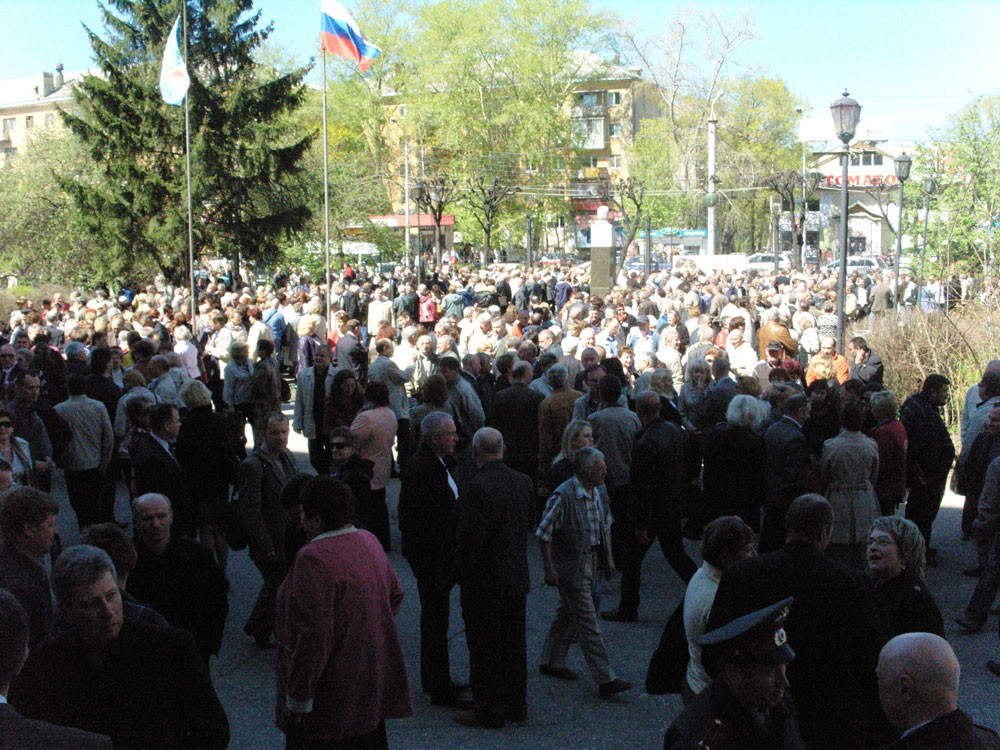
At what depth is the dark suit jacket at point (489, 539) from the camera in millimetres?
5625

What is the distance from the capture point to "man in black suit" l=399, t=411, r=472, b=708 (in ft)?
20.0

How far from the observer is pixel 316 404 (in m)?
11.0

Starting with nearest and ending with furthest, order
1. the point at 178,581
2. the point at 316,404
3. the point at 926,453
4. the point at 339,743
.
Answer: the point at 339,743, the point at 178,581, the point at 926,453, the point at 316,404

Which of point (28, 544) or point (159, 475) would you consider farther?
point (159, 475)

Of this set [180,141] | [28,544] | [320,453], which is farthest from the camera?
[180,141]

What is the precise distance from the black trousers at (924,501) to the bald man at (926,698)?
627cm

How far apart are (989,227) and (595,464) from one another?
2217 centimetres

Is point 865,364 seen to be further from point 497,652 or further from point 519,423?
point 497,652

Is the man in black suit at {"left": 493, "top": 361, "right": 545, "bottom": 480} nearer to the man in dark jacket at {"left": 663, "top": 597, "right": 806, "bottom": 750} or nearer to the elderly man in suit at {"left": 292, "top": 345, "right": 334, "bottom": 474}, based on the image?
the elderly man in suit at {"left": 292, "top": 345, "right": 334, "bottom": 474}

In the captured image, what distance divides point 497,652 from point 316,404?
574 centimetres

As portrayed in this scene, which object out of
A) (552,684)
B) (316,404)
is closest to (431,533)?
(552,684)

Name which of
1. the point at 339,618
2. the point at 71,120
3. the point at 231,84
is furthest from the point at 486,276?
the point at 339,618

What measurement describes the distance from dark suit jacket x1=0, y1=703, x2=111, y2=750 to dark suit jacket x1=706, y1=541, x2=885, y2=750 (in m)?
2.27

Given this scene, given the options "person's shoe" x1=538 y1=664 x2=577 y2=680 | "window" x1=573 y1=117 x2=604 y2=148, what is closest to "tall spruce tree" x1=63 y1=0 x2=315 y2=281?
"person's shoe" x1=538 y1=664 x2=577 y2=680
